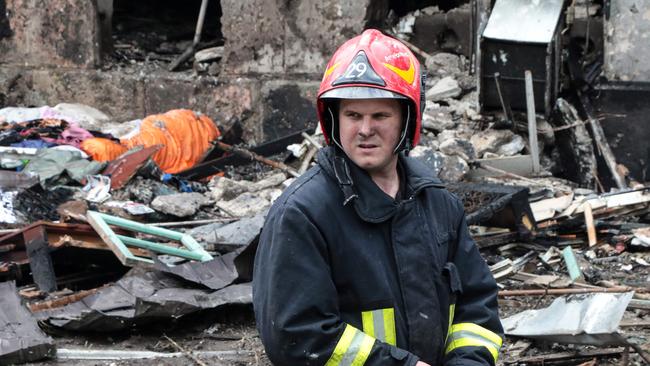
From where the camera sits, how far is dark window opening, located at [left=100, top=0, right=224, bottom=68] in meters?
11.5

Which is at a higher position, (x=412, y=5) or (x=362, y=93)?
(x=362, y=93)

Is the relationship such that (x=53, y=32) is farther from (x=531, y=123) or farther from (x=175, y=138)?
(x=531, y=123)

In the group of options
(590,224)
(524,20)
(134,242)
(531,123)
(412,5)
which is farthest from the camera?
(412,5)

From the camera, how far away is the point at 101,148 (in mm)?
9023

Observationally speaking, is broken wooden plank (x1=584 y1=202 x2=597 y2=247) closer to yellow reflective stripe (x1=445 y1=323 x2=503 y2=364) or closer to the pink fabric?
yellow reflective stripe (x1=445 y1=323 x2=503 y2=364)

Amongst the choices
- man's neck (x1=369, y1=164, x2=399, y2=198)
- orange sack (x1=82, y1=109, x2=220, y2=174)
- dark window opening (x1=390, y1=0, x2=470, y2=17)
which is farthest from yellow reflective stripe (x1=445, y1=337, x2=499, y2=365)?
dark window opening (x1=390, y1=0, x2=470, y2=17)

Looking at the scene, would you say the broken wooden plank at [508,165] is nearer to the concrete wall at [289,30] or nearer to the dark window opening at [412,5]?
the concrete wall at [289,30]

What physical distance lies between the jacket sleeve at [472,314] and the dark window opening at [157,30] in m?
9.05

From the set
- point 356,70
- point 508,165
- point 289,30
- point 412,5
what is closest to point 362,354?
point 356,70

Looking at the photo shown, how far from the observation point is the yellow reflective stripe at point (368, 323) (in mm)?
2262

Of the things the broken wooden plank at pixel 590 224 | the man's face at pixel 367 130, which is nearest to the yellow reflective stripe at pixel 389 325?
the man's face at pixel 367 130

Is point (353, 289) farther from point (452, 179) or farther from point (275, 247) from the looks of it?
point (452, 179)

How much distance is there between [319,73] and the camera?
9.77 metres

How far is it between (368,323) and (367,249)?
0.18m
